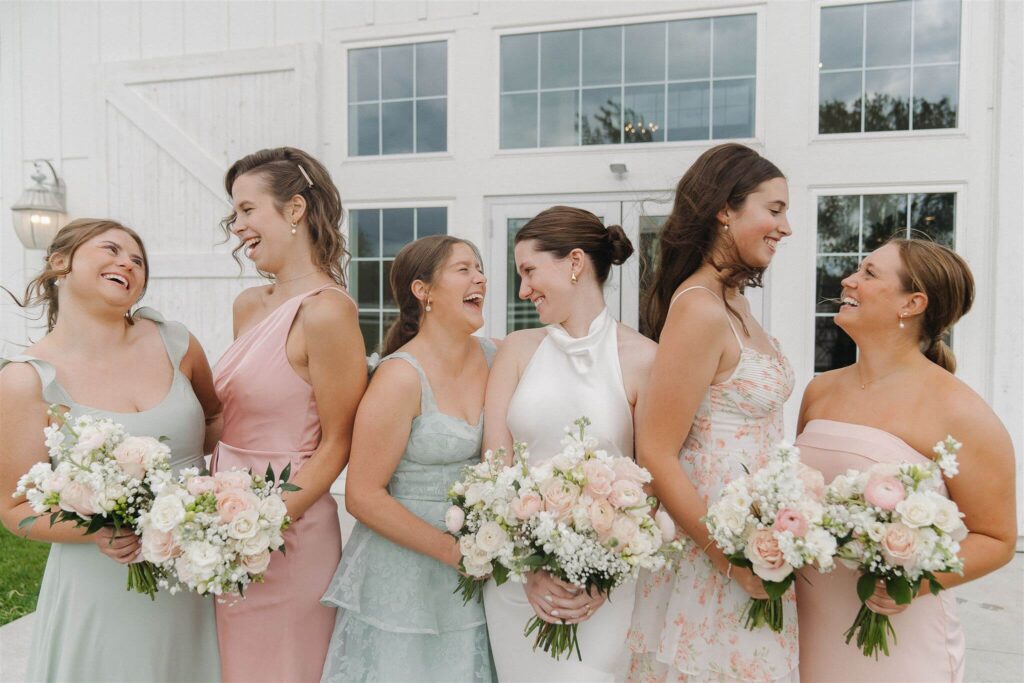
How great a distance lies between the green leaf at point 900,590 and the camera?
5.25 ft

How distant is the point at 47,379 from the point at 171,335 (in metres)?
0.45

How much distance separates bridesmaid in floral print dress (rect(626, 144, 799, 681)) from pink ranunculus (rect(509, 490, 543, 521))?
1.50ft

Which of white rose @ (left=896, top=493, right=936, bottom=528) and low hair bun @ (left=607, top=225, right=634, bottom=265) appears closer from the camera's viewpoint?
white rose @ (left=896, top=493, right=936, bottom=528)

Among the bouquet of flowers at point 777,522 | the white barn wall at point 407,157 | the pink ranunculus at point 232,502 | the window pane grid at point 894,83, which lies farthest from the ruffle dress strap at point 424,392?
the window pane grid at point 894,83

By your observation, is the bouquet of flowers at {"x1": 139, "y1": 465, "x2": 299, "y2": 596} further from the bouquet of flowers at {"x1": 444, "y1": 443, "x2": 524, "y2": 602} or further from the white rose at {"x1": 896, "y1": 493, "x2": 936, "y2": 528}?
the white rose at {"x1": 896, "y1": 493, "x2": 936, "y2": 528}

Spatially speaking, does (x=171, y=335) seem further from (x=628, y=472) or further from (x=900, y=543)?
(x=900, y=543)

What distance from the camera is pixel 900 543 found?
155cm

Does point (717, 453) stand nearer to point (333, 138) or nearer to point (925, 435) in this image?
point (925, 435)

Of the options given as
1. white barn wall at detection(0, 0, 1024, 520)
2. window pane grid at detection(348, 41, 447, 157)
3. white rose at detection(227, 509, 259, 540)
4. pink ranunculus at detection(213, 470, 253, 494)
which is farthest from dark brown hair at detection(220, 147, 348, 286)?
window pane grid at detection(348, 41, 447, 157)

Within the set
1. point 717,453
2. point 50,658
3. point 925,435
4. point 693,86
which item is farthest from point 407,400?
point 693,86

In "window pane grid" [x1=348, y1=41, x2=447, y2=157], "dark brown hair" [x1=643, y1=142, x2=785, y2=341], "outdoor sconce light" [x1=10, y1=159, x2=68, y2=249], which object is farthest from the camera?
"outdoor sconce light" [x1=10, y1=159, x2=68, y2=249]

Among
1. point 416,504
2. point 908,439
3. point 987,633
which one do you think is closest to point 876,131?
point 987,633

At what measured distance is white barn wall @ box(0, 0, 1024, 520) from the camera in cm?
491

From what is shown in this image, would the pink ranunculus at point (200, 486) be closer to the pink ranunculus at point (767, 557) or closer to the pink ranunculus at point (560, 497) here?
the pink ranunculus at point (560, 497)
